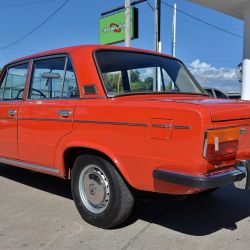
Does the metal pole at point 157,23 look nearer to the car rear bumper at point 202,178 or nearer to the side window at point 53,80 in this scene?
the side window at point 53,80

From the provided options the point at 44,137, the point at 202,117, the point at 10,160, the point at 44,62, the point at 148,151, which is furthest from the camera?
the point at 10,160

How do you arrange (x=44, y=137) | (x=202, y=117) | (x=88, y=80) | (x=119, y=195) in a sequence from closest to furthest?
(x=202, y=117), (x=119, y=195), (x=88, y=80), (x=44, y=137)

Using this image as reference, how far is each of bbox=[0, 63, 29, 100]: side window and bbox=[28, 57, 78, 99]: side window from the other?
0.25 metres

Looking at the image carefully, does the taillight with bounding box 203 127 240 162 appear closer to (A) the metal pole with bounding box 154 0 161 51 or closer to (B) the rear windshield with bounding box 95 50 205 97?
(B) the rear windshield with bounding box 95 50 205 97

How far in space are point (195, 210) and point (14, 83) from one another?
9.99ft

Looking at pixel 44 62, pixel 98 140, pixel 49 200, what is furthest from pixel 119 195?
pixel 44 62

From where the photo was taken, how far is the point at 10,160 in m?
5.49

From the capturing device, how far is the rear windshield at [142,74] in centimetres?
448

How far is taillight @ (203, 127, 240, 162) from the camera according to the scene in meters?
3.36

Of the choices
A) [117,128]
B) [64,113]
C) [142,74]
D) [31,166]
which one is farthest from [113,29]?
[117,128]

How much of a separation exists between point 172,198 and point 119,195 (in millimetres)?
596

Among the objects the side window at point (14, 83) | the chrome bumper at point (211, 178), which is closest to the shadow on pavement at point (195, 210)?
the chrome bumper at point (211, 178)

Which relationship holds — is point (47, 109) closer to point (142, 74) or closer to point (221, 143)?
point (142, 74)

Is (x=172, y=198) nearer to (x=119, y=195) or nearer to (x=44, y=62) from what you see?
(x=119, y=195)
